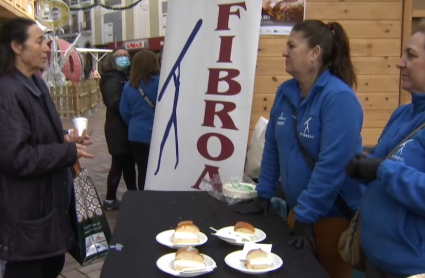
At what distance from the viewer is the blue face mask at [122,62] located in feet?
16.4

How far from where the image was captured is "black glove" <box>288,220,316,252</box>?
1.84m

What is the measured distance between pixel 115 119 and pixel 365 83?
274 cm

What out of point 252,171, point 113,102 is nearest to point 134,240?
point 252,171

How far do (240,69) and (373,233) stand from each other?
1.75 meters

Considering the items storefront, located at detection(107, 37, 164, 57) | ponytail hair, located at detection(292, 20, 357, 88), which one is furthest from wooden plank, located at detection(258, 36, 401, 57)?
storefront, located at detection(107, 37, 164, 57)

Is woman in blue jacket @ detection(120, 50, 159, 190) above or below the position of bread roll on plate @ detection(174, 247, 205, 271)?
above

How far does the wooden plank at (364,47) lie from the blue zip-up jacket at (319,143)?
1571 mm

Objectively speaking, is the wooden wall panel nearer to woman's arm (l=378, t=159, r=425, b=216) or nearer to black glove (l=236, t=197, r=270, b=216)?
black glove (l=236, t=197, r=270, b=216)

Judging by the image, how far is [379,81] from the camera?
12.6 feet

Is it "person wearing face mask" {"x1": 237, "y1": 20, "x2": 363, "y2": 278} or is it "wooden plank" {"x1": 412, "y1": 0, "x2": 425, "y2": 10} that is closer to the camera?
"person wearing face mask" {"x1": 237, "y1": 20, "x2": 363, "y2": 278}

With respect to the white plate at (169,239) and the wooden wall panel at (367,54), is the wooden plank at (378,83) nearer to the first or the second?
the wooden wall panel at (367,54)

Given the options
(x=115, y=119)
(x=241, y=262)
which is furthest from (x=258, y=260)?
(x=115, y=119)

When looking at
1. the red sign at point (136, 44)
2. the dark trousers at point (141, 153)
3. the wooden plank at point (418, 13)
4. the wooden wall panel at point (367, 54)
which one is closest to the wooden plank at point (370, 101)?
the wooden wall panel at point (367, 54)

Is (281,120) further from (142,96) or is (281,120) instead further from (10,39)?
(142,96)
